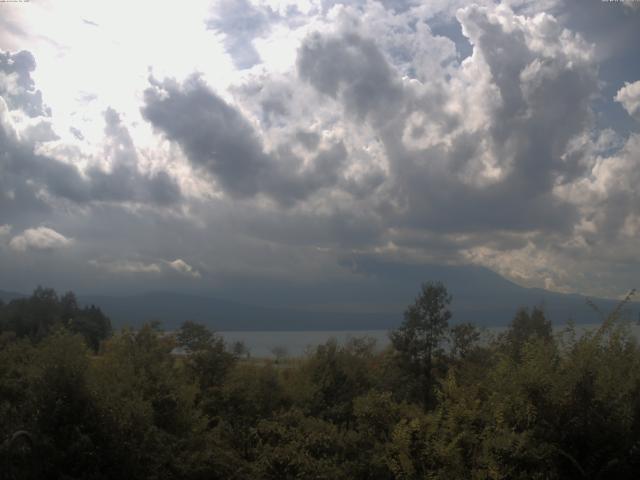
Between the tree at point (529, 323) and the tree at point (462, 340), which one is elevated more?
the tree at point (529, 323)

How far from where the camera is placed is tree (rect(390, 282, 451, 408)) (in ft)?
84.7

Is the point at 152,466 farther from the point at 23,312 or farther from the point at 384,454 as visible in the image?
the point at 23,312

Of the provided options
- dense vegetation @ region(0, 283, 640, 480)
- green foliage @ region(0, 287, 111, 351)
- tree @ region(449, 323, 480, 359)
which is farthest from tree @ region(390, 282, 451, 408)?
green foliage @ region(0, 287, 111, 351)

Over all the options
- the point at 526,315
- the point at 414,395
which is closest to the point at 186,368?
the point at 414,395

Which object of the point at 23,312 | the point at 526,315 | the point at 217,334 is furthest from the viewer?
the point at 23,312

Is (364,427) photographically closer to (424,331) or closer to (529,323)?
(424,331)

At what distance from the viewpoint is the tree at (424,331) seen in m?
25.8

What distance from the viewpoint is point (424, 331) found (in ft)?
85.2

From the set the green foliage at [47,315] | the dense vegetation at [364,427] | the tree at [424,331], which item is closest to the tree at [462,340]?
the tree at [424,331]

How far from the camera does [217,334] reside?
2731 cm

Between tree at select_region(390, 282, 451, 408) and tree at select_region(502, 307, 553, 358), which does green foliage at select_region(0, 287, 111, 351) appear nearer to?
tree at select_region(502, 307, 553, 358)

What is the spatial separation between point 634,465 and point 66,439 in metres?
9.66

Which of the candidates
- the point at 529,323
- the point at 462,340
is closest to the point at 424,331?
the point at 462,340

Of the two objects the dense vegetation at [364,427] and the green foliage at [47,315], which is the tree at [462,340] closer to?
the dense vegetation at [364,427]
